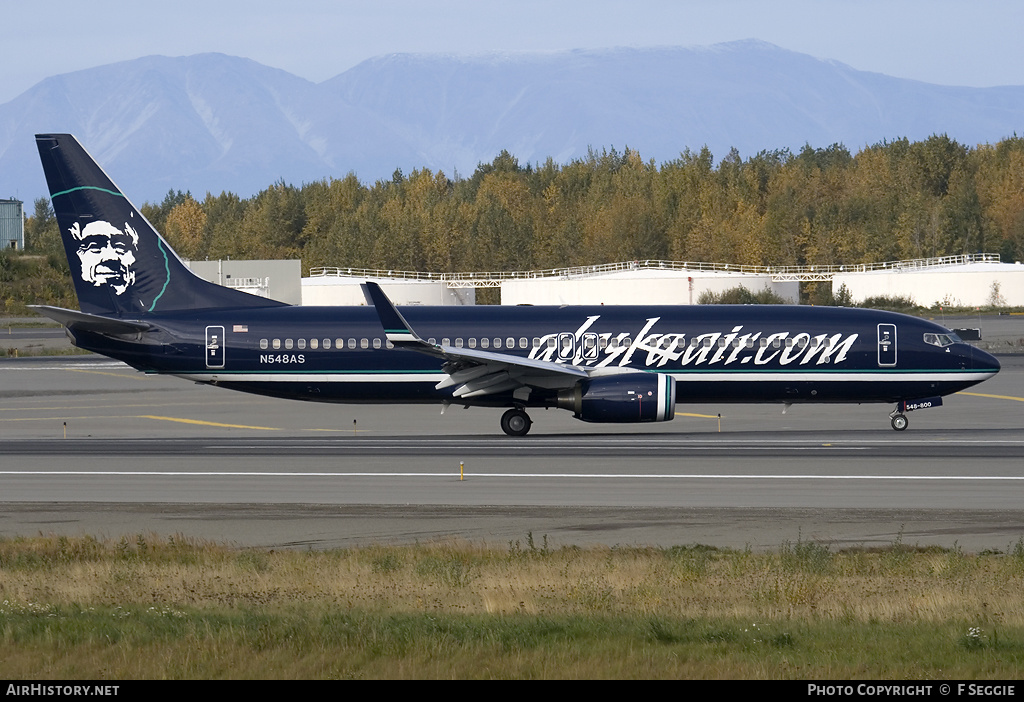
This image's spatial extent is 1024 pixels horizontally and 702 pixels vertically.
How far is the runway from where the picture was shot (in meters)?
21.9

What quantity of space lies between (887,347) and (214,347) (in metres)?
21.8

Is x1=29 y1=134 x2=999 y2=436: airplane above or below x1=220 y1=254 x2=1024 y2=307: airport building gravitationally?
below

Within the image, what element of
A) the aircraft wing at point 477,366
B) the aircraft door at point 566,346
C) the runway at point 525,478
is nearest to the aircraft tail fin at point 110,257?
the runway at point 525,478

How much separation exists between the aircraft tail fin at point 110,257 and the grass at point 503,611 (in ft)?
68.3

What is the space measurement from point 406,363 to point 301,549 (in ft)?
63.2

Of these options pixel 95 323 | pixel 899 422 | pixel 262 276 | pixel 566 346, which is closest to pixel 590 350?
pixel 566 346

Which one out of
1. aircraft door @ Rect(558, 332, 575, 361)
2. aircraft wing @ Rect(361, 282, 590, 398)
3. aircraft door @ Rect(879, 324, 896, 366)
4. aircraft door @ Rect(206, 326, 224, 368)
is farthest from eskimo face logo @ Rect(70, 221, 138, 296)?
aircraft door @ Rect(879, 324, 896, 366)

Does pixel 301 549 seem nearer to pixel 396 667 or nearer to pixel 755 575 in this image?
pixel 755 575

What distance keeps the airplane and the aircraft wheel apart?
4cm

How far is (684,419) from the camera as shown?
44.8m

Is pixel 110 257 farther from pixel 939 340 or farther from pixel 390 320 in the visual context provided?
pixel 939 340

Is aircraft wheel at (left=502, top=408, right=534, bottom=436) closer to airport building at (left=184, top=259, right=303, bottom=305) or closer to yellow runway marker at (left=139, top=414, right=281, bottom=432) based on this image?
yellow runway marker at (left=139, top=414, right=281, bottom=432)

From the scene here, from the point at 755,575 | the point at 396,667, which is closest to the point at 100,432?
the point at 755,575

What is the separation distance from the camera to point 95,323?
1518 inches
